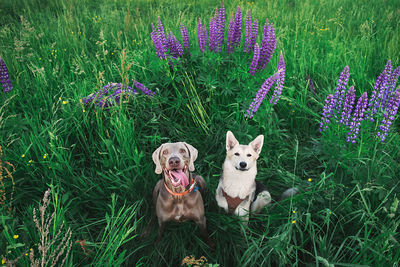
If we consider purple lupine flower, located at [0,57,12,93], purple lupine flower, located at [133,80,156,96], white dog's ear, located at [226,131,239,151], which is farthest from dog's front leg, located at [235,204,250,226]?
purple lupine flower, located at [0,57,12,93]

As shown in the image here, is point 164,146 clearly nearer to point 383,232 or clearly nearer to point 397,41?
point 383,232

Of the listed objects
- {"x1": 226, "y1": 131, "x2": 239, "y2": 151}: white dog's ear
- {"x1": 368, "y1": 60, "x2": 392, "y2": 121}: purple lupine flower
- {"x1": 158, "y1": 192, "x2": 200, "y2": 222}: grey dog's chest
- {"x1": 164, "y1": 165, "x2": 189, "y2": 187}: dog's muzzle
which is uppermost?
{"x1": 368, "y1": 60, "x2": 392, "y2": 121}: purple lupine flower

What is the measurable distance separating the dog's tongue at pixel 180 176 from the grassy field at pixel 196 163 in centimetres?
43

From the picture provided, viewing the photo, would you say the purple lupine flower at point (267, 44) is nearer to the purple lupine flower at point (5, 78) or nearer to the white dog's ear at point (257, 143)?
the white dog's ear at point (257, 143)

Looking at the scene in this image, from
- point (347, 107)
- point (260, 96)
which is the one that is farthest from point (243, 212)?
point (347, 107)

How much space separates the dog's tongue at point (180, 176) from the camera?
6.02ft

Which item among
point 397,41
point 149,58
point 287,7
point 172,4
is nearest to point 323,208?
point 149,58

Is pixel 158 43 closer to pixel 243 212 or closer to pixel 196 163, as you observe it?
pixel 196 163

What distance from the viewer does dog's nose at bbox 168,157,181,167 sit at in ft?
5.84

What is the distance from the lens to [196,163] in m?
2.70

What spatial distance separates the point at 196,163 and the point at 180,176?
0.87 meters

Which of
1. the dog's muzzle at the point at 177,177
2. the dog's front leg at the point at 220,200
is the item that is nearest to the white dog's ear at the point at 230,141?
the dog's front leg at the point at 220,200

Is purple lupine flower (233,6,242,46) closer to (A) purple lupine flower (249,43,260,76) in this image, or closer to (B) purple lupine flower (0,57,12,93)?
(A) purple lupine flower (249,43,260,76)

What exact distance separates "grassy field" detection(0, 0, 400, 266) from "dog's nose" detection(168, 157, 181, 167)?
1.55 feet
